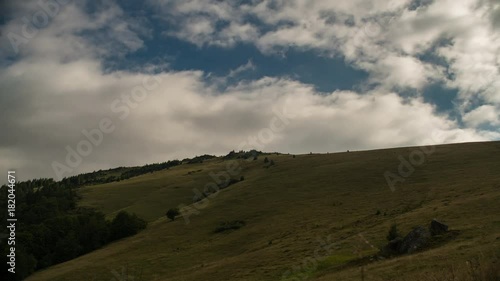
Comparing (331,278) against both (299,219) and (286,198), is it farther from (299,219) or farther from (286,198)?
(286,198)

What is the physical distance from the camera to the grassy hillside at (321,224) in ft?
99.8

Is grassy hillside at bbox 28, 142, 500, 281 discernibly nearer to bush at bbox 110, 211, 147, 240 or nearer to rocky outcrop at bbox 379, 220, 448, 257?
rocky outcrop at bbox 379, 220, 448, 257

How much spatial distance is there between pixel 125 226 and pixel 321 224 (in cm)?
5126

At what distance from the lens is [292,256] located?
40875 mm

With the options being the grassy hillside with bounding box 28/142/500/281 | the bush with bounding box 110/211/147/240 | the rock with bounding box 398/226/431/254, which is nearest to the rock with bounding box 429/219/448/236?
the grassy hillside with bounding box 28/142/500/281

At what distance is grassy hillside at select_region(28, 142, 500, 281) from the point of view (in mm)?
30427

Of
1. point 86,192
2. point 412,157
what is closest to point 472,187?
point 412,157

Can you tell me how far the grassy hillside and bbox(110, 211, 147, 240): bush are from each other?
5.82 metres

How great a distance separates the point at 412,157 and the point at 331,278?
281 ft

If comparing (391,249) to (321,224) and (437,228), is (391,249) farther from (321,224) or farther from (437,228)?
(321,224)

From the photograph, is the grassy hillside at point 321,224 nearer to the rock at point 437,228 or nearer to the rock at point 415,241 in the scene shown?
the rock at point 437,228

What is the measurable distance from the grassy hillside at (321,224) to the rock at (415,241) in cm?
125

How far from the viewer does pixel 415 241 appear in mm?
30359

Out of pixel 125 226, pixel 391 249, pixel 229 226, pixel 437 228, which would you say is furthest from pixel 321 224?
pixel 125 226
